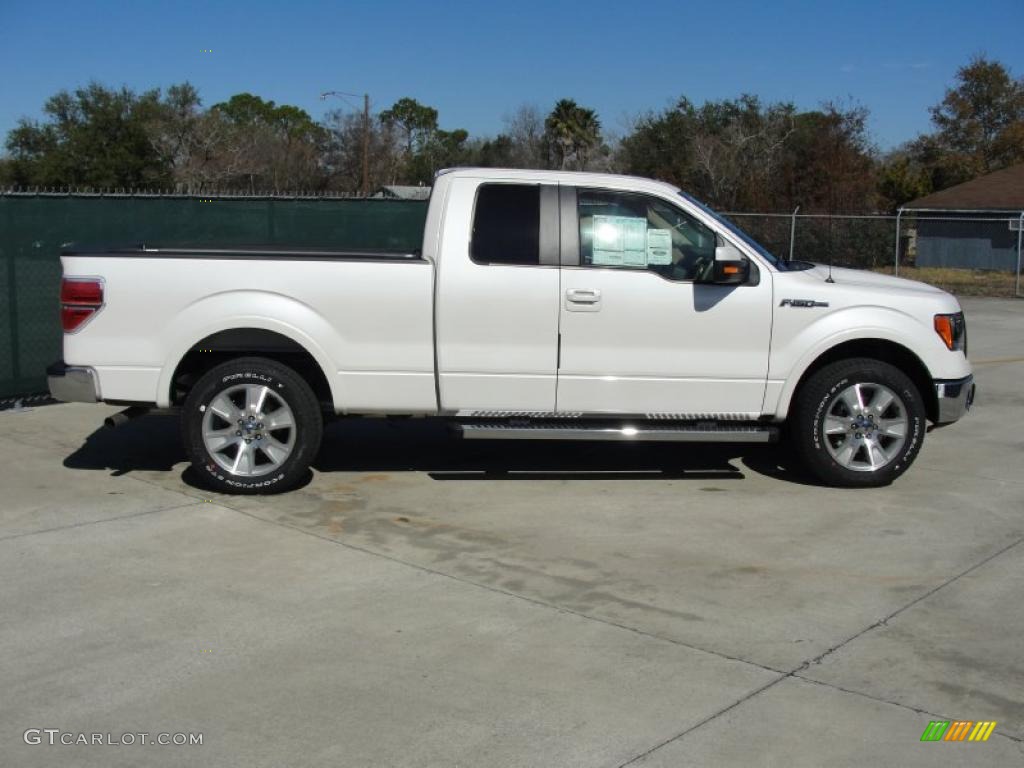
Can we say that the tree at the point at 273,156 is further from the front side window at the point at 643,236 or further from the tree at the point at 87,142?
the front side window at the point at 643,236

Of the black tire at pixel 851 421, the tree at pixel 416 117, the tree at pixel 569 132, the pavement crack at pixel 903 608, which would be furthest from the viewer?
the tree at pixel 416 117

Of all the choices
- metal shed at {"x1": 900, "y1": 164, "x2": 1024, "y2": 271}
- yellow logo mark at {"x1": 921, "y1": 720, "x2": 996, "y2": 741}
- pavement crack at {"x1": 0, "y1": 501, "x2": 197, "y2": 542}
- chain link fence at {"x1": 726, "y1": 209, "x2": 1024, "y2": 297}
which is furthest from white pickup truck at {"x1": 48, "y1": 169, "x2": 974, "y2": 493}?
metal shed at {"x1": 900, "y1": 164, "x2": 1024, "y2": 271}

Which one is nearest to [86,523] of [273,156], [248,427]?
[248,427]

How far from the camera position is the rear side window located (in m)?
7.27

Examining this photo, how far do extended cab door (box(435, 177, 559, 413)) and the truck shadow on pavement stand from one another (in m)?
0.87

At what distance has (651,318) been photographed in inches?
286

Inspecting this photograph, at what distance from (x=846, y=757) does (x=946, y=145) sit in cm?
5834

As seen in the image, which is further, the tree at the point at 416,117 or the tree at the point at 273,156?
the tree at the point at 416,117

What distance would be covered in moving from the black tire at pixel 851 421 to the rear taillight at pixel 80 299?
4683 millimetres

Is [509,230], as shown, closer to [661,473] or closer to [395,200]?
[661,473]

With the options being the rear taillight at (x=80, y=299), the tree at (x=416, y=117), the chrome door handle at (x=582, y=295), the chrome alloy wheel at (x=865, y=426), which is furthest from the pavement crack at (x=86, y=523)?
the tree at (x=416, y=117)

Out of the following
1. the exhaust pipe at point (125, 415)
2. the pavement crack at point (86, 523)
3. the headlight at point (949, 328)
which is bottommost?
the pavement crack at point (86, 523)

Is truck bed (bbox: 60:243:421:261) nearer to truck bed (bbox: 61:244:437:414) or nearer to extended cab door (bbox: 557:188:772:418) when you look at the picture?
truck bed (bbox: 61:244:437:414)

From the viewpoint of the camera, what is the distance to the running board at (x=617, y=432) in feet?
23.8
